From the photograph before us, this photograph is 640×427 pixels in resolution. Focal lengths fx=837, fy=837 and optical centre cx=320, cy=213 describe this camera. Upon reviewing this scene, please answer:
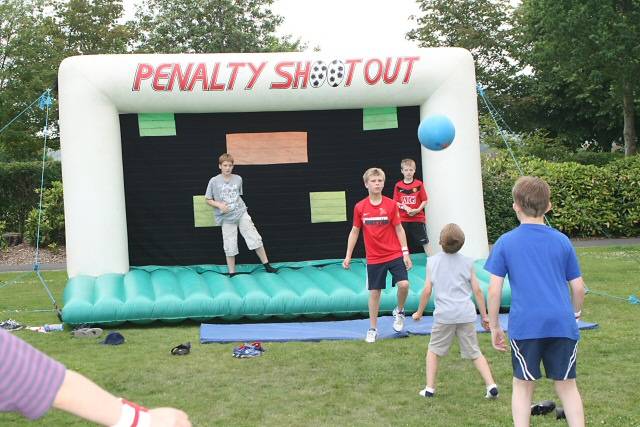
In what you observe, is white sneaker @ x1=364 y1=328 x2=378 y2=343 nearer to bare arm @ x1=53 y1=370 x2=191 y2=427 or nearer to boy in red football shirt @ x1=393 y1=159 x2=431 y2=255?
boy in red football shirt @ x1=393 y1=159 x2=431 y2=255

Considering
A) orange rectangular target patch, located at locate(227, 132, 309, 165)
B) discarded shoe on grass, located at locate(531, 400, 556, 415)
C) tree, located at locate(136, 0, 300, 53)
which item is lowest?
discarded shoe on grass, located at locate(531, 400, 556, 415)

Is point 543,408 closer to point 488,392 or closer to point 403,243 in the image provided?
point 488,392

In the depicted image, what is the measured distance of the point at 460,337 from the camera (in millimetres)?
5691

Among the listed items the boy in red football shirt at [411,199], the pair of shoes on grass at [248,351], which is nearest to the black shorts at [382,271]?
the pair of shoes on grass at [248,351]

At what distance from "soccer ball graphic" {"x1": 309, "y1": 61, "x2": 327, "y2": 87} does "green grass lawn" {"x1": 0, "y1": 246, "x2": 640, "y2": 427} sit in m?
3.29

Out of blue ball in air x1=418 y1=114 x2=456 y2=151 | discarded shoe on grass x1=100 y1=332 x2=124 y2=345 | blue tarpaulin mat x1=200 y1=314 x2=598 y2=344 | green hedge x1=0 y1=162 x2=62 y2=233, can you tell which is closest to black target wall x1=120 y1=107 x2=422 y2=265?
blue ball in air x1=418 y1=114 x2=456 y2=151

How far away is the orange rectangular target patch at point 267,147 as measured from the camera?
1041 cm

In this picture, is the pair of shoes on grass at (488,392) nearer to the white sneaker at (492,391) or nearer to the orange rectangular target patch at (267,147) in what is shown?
the white sneaker at (492,391)

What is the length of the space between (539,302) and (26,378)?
3.11 m

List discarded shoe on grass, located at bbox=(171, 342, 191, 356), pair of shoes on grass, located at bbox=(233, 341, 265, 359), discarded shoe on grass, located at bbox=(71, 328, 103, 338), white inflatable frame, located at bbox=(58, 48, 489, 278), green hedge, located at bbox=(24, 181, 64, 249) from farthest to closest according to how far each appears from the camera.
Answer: green hedge, located at bbox=(24, 181, 64, 249)
white inflatable frame, located at bbox=(58, 48, 489, 278)
discarded shoe on grass, located at bbox=(71, 328, 103, 338)
discarded shoe on grass, located at bbox=(171, 342, 191, 356)
pair of shoes on grass, located at bbox=(233, 341, 265, 359)

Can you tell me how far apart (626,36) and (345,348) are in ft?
46.0

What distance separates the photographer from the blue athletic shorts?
4.19 m

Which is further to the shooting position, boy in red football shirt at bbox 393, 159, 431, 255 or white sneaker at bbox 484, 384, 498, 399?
boy in red football shirt at bbox 393, 159, 431, 255

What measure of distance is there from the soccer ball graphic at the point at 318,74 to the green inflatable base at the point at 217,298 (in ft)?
7.62
